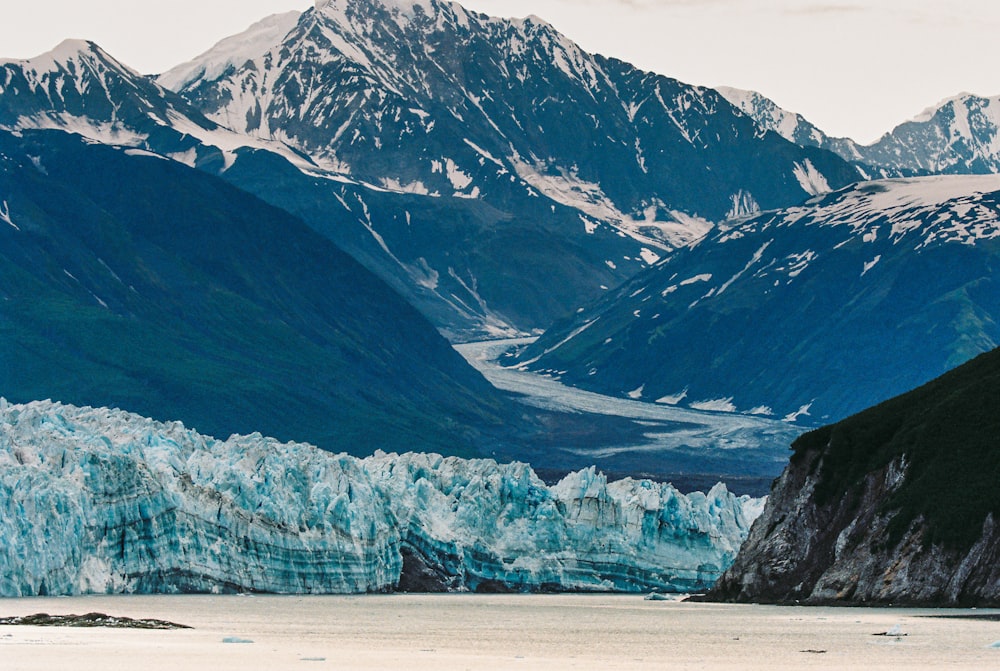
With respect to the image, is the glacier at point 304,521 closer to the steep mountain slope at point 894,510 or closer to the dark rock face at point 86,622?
the dark rock face at point 86,622

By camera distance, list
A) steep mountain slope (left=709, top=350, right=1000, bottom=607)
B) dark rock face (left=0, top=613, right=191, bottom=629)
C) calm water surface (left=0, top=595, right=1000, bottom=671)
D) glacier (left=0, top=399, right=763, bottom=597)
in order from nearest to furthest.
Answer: calm water surface (left=0, top=595, right=1000, bottom=671), dark rock face (left=0, top=613, right=191, bottom=629), steep mountain slope (left=709, top=350, right=1000, bottom=607), glacier (left=0, top=399, right=763, bottom=597)

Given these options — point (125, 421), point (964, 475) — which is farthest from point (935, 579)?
point (125, 421)

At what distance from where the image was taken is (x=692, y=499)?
526 ft

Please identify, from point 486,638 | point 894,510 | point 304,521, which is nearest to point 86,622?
point 486,638

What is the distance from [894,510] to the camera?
110m

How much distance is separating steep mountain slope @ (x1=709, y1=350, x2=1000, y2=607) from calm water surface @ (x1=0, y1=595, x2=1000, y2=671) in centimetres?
289

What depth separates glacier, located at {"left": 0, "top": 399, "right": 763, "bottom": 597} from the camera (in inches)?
4781

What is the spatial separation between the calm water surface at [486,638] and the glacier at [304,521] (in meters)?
3.89

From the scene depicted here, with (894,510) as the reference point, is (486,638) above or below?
below

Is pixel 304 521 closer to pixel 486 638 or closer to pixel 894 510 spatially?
pixel 894 510

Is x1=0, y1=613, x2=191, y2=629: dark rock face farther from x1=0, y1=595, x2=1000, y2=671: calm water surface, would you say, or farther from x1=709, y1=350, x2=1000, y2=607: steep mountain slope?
x1=709, y1=350, x2=1000, y2=607: steep mountain slope

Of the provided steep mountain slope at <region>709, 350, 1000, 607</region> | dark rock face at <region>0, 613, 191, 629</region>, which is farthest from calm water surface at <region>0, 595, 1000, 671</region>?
steep mountain slope at <region>709, 350, 1000, 607</region>

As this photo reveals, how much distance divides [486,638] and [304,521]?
Answer: 40.2 metres

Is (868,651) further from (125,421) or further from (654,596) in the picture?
(125,421)
